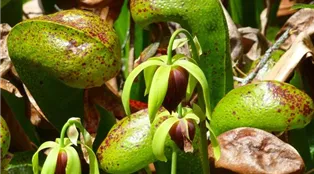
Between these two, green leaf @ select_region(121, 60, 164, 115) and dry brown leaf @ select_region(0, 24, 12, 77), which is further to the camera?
dry brown leaf @ select_region(0, 24, 12, 77)

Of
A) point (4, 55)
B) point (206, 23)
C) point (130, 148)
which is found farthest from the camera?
point (4, 55)

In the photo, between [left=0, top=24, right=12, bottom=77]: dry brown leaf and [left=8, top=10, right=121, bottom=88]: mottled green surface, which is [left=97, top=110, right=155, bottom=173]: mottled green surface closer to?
[left=8, top=10, right=121, bottom=88]: mottled green surface

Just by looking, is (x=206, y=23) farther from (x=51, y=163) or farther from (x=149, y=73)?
(x=51, y=163)

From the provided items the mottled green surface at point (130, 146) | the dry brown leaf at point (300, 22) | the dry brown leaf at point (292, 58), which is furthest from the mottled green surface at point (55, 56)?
the dry brown leaf at point (300, 22)

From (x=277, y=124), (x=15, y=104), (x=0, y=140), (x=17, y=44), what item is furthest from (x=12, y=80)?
(x=277, y=124)

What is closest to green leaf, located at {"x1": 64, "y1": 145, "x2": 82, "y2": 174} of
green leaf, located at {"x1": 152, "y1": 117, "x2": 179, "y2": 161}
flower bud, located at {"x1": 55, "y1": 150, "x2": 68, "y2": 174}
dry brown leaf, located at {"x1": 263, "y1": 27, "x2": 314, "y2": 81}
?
flower bud, located at {"x1": 55, "y1": 150, "x2": 68, "y2": 174}

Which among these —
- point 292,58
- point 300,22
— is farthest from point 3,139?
point 300,22
